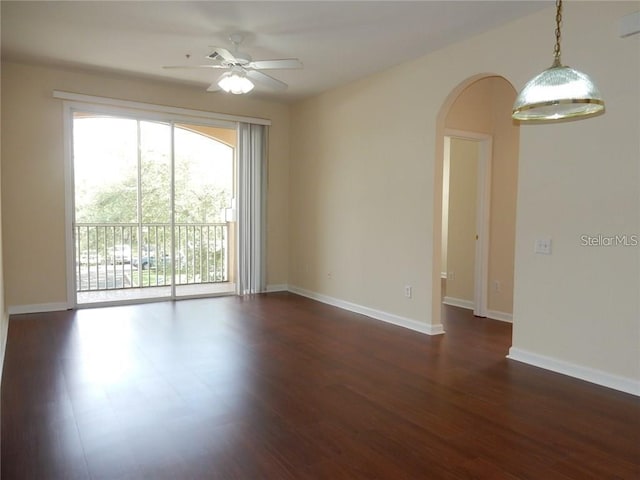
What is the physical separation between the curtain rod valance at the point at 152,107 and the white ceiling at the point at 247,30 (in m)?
0.38

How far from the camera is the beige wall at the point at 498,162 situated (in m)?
5.02

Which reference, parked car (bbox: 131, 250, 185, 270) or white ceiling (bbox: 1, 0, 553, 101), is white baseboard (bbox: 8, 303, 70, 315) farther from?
white ceiling (bbox: 1, 0, 553, 101)

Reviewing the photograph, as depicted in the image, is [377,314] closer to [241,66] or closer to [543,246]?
[543,246]

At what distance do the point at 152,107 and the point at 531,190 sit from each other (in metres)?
4.54

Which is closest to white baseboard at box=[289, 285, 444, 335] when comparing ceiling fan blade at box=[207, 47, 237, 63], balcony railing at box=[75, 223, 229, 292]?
balcony railing at box=[75, 223, 229, 292]

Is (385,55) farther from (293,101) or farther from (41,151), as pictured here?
(41,151)

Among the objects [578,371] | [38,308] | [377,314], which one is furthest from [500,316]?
[38,308]

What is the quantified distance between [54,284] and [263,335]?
2.77 meters

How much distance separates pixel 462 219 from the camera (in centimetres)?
572

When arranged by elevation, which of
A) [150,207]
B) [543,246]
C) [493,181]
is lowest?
[543,246]

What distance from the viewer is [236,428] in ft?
8.11

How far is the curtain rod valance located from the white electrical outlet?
4.29 meters

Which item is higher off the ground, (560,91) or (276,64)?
(276,64)

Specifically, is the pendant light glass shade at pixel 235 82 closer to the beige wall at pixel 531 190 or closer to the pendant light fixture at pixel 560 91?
the beige wall at pixel 531 190
